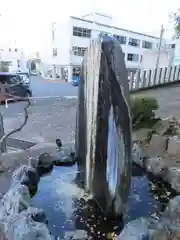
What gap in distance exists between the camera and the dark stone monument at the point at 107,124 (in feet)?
7.74

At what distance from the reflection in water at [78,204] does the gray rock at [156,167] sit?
5.5 inches

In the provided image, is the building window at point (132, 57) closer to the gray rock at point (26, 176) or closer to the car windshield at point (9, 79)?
the car windshield at point (9, 79)

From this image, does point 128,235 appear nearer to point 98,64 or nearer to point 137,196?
point 137,196

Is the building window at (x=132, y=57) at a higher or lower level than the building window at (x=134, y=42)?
lower

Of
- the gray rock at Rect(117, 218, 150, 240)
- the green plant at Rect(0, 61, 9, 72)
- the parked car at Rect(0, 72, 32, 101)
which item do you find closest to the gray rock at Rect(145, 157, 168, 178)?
the gray rock at Rect(117, 218, 150, 240)

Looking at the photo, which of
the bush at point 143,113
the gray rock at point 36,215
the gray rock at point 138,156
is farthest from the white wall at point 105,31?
the gray rock at point 36,215

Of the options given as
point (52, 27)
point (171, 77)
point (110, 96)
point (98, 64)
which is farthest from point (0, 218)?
point (52, 27)

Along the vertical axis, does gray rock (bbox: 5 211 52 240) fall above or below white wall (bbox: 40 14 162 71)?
below

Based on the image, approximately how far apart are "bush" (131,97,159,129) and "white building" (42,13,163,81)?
20.2 meters

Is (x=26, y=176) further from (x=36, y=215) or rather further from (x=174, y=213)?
(x=174, y=213)

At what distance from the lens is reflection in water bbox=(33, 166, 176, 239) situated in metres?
2.50

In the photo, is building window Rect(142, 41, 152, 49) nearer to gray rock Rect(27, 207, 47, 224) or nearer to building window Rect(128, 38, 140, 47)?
building window Rect(128, 38, 140, 47)

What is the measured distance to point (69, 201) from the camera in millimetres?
2963

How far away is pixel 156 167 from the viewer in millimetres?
3600
